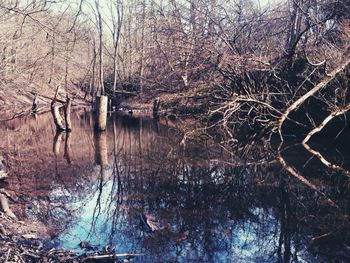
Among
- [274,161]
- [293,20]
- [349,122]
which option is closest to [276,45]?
[293,20]

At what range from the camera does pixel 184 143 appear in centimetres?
1442

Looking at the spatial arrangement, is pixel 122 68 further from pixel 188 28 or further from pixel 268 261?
pixel 268 261

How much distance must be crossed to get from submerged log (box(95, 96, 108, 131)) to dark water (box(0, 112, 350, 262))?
3555 mm

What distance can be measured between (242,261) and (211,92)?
13380 mm

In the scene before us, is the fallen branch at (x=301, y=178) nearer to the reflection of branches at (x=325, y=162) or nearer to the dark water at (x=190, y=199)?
the dark water at (x=190, y=199)

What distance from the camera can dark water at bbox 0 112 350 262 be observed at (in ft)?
18.9

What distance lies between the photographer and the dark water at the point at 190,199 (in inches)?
227

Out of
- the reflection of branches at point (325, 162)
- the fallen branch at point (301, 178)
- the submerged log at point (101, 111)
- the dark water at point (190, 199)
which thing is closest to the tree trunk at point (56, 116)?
the submerged log at point (101, 111)

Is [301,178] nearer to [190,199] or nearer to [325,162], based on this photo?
[325,162]

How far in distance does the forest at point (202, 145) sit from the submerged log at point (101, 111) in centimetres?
10

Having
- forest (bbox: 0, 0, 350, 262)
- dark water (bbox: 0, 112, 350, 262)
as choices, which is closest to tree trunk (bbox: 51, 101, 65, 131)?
forest (bbox: 0, 0, 350, 262)

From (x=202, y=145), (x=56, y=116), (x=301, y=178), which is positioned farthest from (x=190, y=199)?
(x=56, y=116)

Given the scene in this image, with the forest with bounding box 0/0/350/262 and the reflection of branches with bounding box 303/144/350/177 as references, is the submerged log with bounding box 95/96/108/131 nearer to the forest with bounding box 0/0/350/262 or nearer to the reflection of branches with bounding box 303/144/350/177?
the forest with bounding box 0/0/350/262

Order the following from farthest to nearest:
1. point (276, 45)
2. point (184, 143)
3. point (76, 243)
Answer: point (276, 45) → point (184, 143) → point (76, 243)
